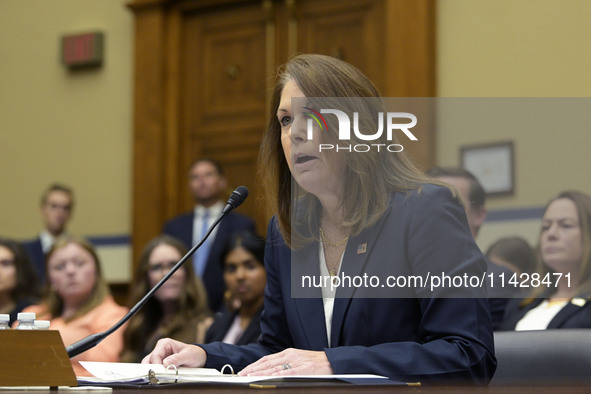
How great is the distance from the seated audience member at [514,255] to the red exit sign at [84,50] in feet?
12.2

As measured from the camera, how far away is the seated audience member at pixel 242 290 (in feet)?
11.7

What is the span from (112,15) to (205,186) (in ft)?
6.16

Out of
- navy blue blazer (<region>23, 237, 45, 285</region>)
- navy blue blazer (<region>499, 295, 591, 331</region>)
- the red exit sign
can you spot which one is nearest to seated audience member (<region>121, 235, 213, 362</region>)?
navy blue blazer (<region>499, 295, 591, 331</region>)

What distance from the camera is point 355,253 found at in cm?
183

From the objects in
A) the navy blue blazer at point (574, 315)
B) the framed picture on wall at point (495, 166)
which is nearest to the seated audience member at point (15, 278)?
the framed picture on wall at point (495, 166)

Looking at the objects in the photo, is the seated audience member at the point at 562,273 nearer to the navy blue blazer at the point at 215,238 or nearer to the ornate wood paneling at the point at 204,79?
the navy blue blazer at the point at 215,238

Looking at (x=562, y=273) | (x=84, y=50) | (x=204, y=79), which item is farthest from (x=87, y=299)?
(x=84, y=50)

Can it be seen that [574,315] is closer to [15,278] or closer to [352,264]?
[352,264]

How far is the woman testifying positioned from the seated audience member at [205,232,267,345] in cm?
144

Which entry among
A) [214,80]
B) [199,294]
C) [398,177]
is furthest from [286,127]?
[214,80]

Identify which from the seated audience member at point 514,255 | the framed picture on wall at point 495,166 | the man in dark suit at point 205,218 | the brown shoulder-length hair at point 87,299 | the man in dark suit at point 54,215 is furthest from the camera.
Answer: the man in dark suit at point 54,215

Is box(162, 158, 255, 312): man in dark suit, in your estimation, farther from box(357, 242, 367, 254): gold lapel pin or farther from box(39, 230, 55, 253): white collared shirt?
box(357, 242, 367, 254): gold lapel pin

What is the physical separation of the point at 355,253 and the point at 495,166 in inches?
119

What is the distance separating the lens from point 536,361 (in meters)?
1.87
